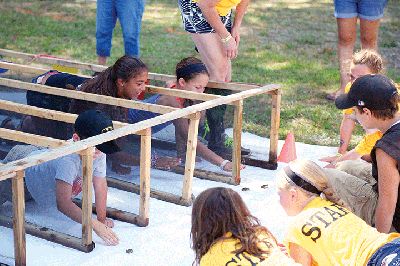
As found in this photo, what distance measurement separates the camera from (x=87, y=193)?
3586 mm

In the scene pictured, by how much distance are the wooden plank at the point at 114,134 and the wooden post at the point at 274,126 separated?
0.12 meters

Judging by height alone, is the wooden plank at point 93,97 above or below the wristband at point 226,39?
below

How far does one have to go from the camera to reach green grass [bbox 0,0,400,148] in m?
6.42

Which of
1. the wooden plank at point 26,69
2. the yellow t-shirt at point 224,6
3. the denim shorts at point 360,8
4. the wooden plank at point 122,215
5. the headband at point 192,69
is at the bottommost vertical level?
the wooden plank at point 122,215

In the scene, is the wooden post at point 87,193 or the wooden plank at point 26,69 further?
the wooden plank at point 26,69

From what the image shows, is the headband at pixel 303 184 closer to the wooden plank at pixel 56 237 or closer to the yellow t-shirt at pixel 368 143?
the wooden plank at pixel 56 237

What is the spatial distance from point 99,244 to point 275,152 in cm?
164

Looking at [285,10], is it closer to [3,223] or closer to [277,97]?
[277,97]

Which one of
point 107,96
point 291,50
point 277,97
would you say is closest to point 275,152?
point 277,97

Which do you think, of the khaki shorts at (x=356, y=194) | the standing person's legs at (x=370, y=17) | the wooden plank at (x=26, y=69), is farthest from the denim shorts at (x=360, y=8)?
the khaki shorts at (x=356, y=194)

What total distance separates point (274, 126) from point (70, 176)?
1.71 meters

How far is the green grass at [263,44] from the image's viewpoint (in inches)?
253

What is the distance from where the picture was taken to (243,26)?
33.7 feet

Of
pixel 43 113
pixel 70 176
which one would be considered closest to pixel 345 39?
pixel 43 113
